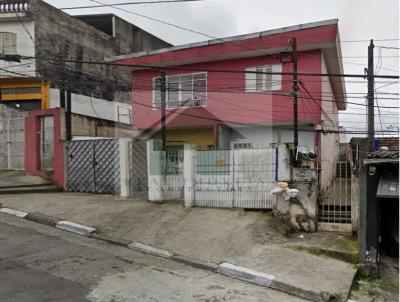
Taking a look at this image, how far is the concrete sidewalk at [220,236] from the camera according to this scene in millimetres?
7426

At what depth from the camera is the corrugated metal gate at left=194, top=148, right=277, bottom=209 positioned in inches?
424

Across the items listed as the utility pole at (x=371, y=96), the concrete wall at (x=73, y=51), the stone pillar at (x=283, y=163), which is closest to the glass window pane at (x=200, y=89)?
the utility pole at (x=371, y=96)

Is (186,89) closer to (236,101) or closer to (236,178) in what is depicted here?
(236,101)

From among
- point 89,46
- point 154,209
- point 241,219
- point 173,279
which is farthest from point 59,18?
point 173,279

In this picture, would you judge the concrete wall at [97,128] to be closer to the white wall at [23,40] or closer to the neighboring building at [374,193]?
the white wall at [23,40]

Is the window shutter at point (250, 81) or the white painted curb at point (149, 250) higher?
the window shutter at point (250, 81)

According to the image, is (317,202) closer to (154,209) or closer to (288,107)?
(154,209)

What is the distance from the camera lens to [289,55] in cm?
1488

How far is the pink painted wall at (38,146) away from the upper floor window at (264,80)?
7.24 m

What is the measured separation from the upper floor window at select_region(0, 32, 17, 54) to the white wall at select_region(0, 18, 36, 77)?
195 mm

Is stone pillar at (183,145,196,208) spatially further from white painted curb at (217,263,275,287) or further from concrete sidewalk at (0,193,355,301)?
white painted curb at (217,263,275,287)

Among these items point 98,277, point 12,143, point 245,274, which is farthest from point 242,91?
point 98,277

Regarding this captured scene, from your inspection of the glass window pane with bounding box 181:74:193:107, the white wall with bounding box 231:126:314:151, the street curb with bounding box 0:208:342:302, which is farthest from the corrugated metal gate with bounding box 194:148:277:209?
the glass window pane with bounding box 181:74:193:107

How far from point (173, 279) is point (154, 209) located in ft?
15.0
